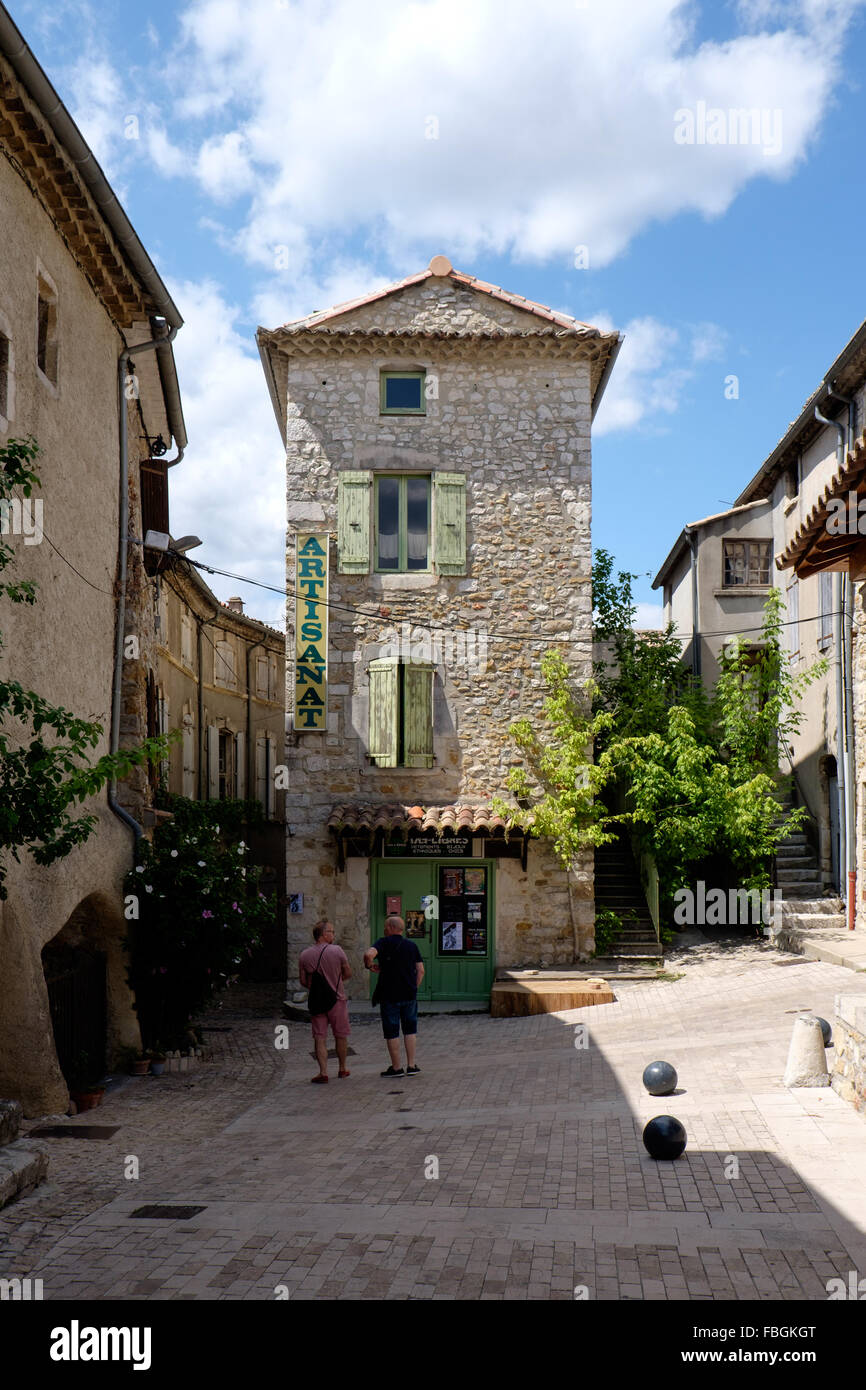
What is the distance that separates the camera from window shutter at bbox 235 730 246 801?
22.8 meters

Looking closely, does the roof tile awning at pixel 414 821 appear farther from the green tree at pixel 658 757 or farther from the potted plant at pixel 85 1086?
the potted plant at pixel 85 1086

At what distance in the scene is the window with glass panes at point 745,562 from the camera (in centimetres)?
2170

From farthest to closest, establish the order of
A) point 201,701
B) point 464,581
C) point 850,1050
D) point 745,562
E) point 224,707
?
point 224,707 < point 745,562 < point 201,701 < point 464,581 < point 850,1050

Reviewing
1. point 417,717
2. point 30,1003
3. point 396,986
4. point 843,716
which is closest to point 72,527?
point 30,1003

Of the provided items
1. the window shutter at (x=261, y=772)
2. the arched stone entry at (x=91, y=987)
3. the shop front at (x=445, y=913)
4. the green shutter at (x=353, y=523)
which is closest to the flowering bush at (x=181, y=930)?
the arched stone entry at (x=91, y=987)

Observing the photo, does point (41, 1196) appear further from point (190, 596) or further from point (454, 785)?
point (190, 596)

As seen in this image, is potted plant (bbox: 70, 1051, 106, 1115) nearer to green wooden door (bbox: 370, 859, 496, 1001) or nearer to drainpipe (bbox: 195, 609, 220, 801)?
green wooden door (bbox: 370, 859, 496, 1001)

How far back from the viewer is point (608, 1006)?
1360 cm

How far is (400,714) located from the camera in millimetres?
15562

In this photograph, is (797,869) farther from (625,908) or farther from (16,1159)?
(16,1159)

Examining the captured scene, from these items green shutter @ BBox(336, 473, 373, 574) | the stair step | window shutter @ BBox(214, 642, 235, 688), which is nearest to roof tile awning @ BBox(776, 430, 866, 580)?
green shutter @ BBox(336, 473, 373, 574)

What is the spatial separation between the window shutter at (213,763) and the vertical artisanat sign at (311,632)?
5.66 meters

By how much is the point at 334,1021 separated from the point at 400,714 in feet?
18.5
